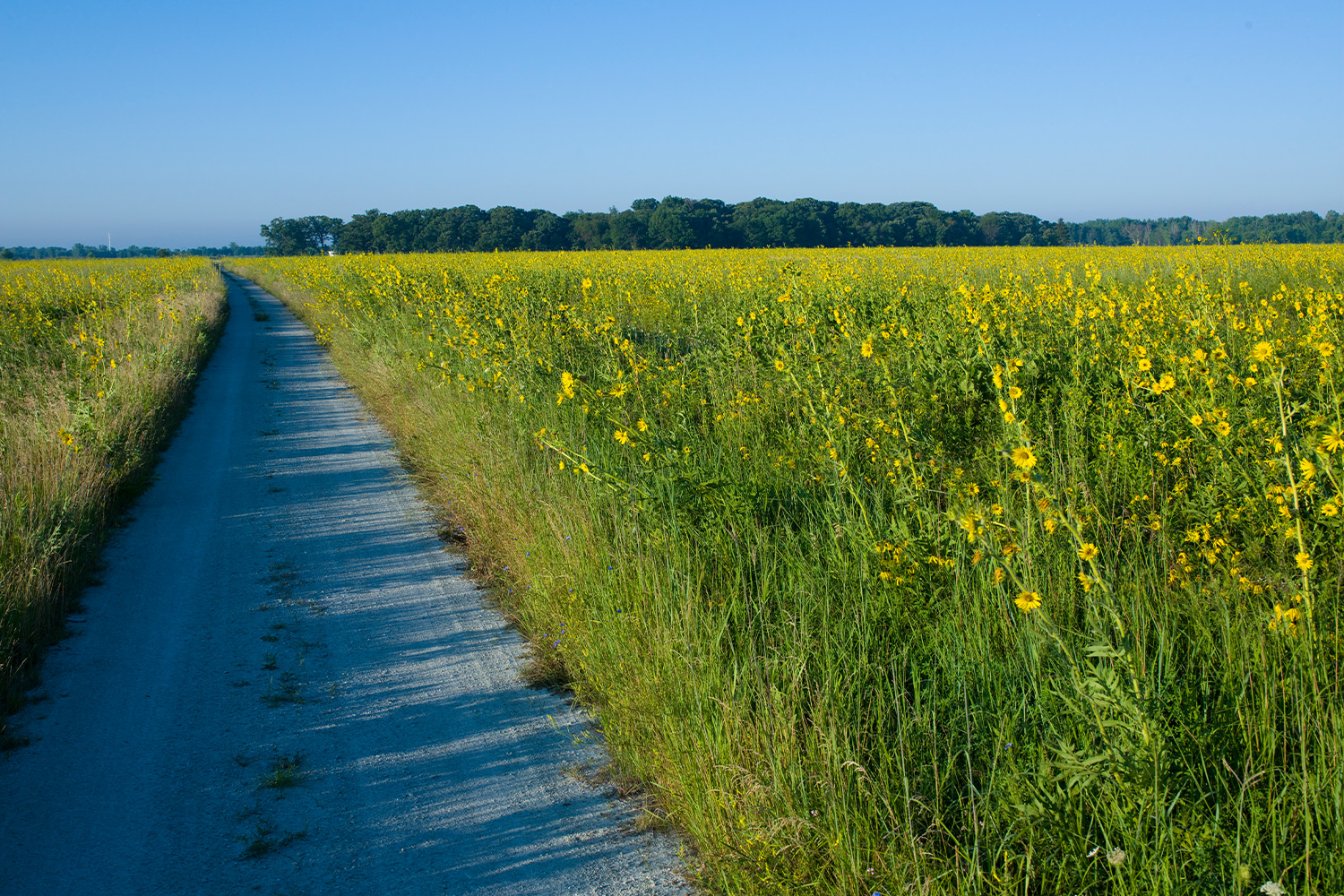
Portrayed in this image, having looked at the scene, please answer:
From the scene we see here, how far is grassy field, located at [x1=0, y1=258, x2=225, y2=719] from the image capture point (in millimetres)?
4070

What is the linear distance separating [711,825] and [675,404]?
3.42 meters

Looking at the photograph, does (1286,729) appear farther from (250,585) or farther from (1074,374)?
(250,585)

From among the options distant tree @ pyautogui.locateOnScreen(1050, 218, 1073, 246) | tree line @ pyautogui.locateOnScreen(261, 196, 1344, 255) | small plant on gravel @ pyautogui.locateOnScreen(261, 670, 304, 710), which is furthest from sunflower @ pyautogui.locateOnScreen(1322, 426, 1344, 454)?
tree line @ pyautogui.locateOnScreen(261, 196, 1344, 255)

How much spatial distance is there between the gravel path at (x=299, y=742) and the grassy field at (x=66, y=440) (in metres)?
0.20

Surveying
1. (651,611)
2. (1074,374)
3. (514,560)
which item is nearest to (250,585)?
(514,560)

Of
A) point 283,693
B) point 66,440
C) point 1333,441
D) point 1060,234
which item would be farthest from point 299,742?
point 1060,234

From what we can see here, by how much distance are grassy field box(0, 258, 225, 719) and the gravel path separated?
0.20 meters

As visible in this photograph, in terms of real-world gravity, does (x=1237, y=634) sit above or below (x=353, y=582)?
above

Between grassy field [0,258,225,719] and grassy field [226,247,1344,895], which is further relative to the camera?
grassy field [0,258,225,719]

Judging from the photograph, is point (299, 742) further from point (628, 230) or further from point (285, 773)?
point (628, 230)

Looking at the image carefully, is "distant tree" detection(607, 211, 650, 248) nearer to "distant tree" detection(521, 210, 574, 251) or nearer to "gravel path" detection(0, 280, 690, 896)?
"distant tree" detection(521, 210, 574, 251)

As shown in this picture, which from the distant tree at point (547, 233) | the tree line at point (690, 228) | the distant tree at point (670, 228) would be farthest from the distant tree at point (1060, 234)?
the distant tree at point (547, 233)

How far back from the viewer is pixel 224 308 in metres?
22.0

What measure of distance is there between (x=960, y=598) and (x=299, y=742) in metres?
2.59
